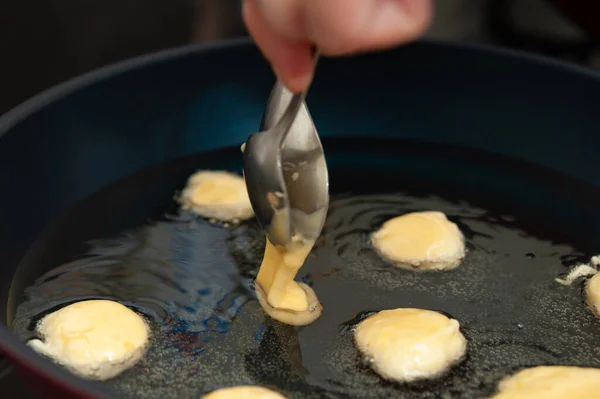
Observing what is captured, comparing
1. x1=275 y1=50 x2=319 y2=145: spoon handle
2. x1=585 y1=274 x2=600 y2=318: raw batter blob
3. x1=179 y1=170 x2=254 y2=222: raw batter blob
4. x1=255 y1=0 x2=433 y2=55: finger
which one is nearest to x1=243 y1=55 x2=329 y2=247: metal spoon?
x1=275 y1=50 x2=319 y2=145: spoon handle

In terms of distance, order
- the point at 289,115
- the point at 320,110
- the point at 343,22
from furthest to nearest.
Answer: the point at 320,110 < the point at 289,115 < the point at 343,22

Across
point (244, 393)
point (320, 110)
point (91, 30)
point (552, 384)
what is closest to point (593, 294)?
point (552, 384)

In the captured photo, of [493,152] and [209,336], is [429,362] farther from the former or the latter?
[493,152]

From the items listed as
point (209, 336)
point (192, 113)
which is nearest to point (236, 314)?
point (209, 336)

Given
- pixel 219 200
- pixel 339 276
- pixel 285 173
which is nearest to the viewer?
pixel 285 173

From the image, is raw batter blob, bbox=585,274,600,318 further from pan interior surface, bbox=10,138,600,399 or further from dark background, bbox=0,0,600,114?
dark background, bbox=0,0,600,114

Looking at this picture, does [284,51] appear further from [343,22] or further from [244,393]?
[244,393]

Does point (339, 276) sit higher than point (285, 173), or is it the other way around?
point (285, 173)
